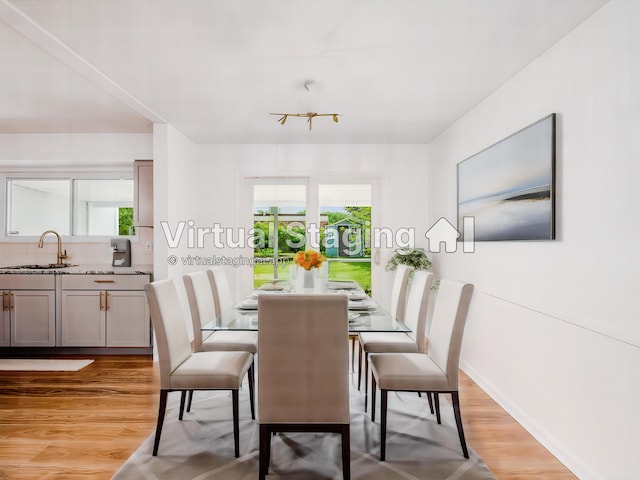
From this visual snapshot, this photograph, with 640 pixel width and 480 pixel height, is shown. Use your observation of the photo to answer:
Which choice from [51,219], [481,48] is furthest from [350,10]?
[51,219]

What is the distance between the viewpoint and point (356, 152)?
492cm

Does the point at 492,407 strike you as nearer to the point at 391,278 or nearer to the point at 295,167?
the point at 391,278

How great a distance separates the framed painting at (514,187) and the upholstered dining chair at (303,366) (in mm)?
1495

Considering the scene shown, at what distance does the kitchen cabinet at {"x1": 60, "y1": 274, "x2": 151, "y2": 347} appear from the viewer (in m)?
4.05

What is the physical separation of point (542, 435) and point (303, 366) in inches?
65.0

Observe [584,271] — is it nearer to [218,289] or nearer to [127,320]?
[218,289]

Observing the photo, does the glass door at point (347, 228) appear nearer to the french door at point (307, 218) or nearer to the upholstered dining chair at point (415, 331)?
the french door at point (307, 218)

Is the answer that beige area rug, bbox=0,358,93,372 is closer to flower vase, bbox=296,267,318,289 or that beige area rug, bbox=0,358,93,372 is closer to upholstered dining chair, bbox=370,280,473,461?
flower vase, bbox=296,267,318,289

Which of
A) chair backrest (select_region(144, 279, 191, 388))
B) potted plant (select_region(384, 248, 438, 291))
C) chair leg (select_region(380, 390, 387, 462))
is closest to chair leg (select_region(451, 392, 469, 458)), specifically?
chair leg (select_region(380, 390, 387, 462))

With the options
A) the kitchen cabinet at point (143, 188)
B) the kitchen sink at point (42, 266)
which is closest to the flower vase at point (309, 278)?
the kitchen cabinet at point (143, 188)

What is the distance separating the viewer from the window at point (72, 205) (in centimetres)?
476

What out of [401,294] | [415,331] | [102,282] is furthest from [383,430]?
[102,282]

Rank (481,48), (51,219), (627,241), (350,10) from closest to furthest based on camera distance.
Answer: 1. (627,241)
2. (350,10)
3. (481,48)
4. (51,219)

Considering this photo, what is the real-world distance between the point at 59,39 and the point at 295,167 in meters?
2.94
